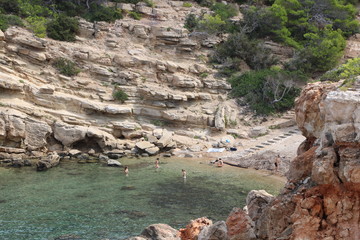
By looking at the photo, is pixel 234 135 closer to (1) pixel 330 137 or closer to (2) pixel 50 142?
(2) pixel 50 142

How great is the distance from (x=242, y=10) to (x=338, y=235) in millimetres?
45265

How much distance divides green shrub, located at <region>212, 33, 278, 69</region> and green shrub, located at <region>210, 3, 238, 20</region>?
5.90 m

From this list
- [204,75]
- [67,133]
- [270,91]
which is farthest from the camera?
[204,75]

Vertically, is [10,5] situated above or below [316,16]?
below

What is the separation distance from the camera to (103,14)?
137ft

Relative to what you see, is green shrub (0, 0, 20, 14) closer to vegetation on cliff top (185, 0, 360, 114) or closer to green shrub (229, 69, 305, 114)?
vegetation on cliff top (185, 0, 360, 114)

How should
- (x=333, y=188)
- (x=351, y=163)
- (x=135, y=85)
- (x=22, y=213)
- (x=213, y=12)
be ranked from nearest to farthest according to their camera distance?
(x=351, y=163)
(x=333, y=188)
(x=22, y=213)
(x=135, y=85)
(x=213, y=12)

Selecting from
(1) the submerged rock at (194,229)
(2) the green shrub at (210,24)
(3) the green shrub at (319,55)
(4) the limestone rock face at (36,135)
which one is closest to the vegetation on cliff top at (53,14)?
(2) the green shrub at (210,24)

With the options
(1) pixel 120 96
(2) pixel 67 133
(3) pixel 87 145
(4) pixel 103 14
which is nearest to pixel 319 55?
(1) pixel 120 96

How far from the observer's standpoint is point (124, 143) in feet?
105

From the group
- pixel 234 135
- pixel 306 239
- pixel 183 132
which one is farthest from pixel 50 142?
pixel 306 239

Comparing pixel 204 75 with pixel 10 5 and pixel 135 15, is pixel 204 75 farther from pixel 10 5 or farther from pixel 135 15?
pixel 10 5

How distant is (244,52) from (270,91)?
21.2 ft

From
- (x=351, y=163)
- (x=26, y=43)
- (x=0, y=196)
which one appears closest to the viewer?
(x=351, y=163)
